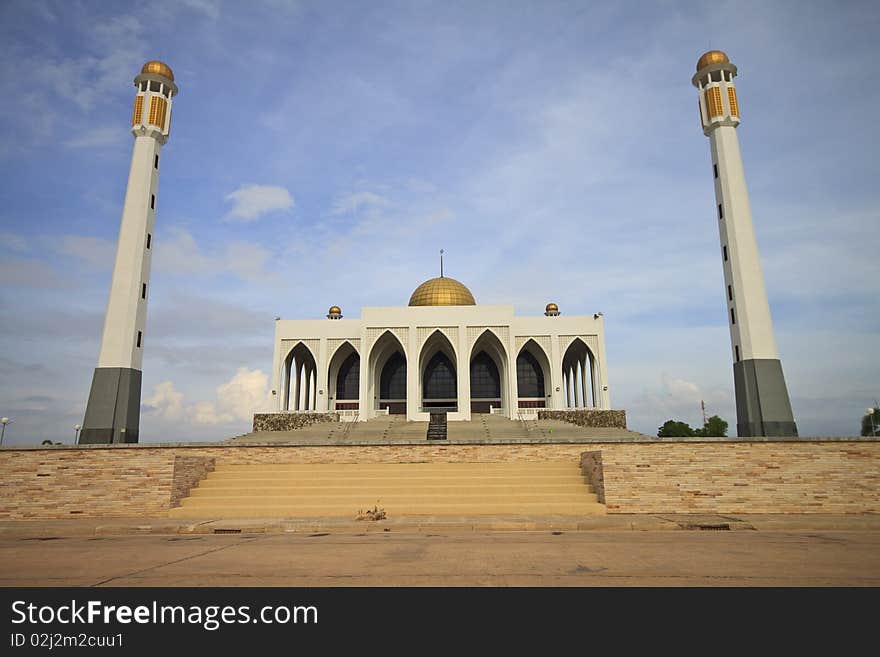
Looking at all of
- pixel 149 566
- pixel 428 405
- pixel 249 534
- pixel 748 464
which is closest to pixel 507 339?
pixel 428 405

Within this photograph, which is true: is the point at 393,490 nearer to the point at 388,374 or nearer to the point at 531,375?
the point at 388,374

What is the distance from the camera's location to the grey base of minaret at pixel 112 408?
67.3 ft

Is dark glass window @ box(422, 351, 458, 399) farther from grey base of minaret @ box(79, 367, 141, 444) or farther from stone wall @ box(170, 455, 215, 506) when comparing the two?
stone wall @ box(170, 455, 215, 506)

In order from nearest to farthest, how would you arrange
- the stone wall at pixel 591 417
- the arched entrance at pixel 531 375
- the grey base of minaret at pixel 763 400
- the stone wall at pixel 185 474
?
the stone wall at pixel 185 474 < the grey base of minaret at pixel 763 400 < the stone wall at pixel 591 417 < the arched entrance at pixel 531 375

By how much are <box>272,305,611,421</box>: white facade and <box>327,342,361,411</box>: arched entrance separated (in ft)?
0.47

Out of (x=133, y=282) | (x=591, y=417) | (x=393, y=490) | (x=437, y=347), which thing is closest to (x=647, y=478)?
(x=393, y=490)

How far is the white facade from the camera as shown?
105 ft

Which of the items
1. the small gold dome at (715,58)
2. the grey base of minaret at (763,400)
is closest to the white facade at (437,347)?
the grey base of minaret at (763,400)

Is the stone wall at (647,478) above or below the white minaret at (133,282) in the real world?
below

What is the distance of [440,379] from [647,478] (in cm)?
2631

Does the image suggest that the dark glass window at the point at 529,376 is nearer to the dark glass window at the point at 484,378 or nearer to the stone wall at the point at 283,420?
the dark glass window at the point at 484,378

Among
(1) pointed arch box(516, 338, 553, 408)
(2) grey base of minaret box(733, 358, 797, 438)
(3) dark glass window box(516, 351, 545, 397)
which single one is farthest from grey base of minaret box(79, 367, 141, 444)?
(3) dark glass window box(516, 351, 545, 397)

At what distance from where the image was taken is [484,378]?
126 ft
